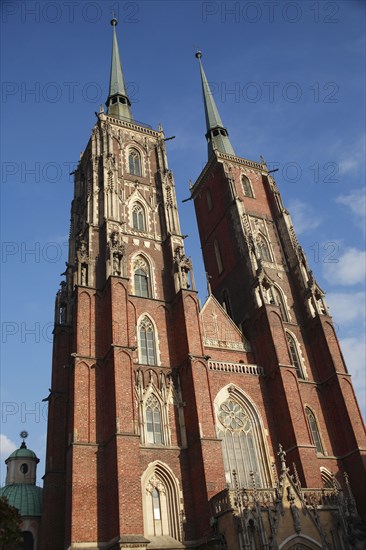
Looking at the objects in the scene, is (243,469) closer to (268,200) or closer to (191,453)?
(191,453)

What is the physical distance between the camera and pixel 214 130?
4850 centimetres

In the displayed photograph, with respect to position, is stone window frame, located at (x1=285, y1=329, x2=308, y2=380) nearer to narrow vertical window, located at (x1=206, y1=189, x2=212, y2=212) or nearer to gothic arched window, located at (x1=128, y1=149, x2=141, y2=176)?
narrow vertical window, located at (x1=206, y1=189, x2=212, y2=212)

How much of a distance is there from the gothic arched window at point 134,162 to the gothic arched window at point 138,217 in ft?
11.4

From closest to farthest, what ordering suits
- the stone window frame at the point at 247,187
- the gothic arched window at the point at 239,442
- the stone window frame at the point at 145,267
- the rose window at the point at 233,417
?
the gothic arched window at the point at 239,442, the rose window at the point at 233,417, the stone window frame at the point at 145,267, the stone window frame at the point at 247,187

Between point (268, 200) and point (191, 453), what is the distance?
75.3ft

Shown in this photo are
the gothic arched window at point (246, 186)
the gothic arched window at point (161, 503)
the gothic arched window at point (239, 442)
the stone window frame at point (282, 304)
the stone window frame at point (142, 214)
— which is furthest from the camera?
the gothic arched window at point (246, 186)

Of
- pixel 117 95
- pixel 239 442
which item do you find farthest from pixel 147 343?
pixel 117 95

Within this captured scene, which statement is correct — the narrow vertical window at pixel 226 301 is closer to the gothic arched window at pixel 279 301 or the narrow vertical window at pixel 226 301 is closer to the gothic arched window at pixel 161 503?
the gothic arched window at pixel 279 301

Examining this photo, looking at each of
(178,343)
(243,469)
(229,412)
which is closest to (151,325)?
(178,343)

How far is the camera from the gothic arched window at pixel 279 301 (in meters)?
31.4

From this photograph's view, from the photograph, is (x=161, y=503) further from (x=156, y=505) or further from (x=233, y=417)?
(x=233, y=417)

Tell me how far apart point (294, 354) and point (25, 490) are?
1775cm

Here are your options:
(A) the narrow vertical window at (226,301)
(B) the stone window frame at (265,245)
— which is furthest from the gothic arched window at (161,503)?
(B) the stone window frame at (265,245)

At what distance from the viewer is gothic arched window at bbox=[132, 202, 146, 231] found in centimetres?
3244
